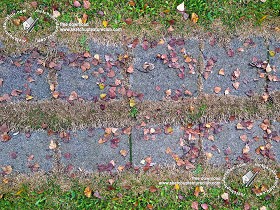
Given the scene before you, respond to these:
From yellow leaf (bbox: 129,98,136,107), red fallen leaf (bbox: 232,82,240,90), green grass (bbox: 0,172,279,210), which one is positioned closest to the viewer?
green grass (bbox: 0,172,279,210)

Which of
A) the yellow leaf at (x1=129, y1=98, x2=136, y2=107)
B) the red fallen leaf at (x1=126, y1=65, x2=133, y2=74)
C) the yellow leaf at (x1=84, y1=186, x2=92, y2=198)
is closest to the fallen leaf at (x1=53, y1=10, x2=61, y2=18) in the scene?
the red fallen leaf at (x1=126, y1=65, x2=133, y2=74)

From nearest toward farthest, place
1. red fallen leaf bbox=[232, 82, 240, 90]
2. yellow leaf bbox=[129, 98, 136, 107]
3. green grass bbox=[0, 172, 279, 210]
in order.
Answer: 1. green grass bbox=[0, 172, 279, 210]
2. yellow leaf bbox=[129, 98, 136, 107]
3. red fallen leaf bbox=[232, 82, 240, 90]

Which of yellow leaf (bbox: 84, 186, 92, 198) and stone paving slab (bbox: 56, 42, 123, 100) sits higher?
stone paving slab (bbox: 56, 42, 123, 100)

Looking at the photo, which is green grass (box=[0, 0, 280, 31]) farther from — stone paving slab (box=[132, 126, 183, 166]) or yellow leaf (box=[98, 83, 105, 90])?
stone paving slab (box=[132, 126, 183, 166])

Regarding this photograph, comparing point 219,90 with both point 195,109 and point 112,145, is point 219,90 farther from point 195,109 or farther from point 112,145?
point 112,145

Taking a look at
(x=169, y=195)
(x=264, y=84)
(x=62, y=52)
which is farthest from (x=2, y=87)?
(x=264, y=84)

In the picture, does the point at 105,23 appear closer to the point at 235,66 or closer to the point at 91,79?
the point at 91,79

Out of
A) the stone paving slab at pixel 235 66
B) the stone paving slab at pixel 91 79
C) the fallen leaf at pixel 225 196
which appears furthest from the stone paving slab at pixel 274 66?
the stone paving slab at pixel 91 79

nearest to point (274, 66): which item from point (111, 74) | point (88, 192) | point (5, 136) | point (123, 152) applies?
point (111, 74)
